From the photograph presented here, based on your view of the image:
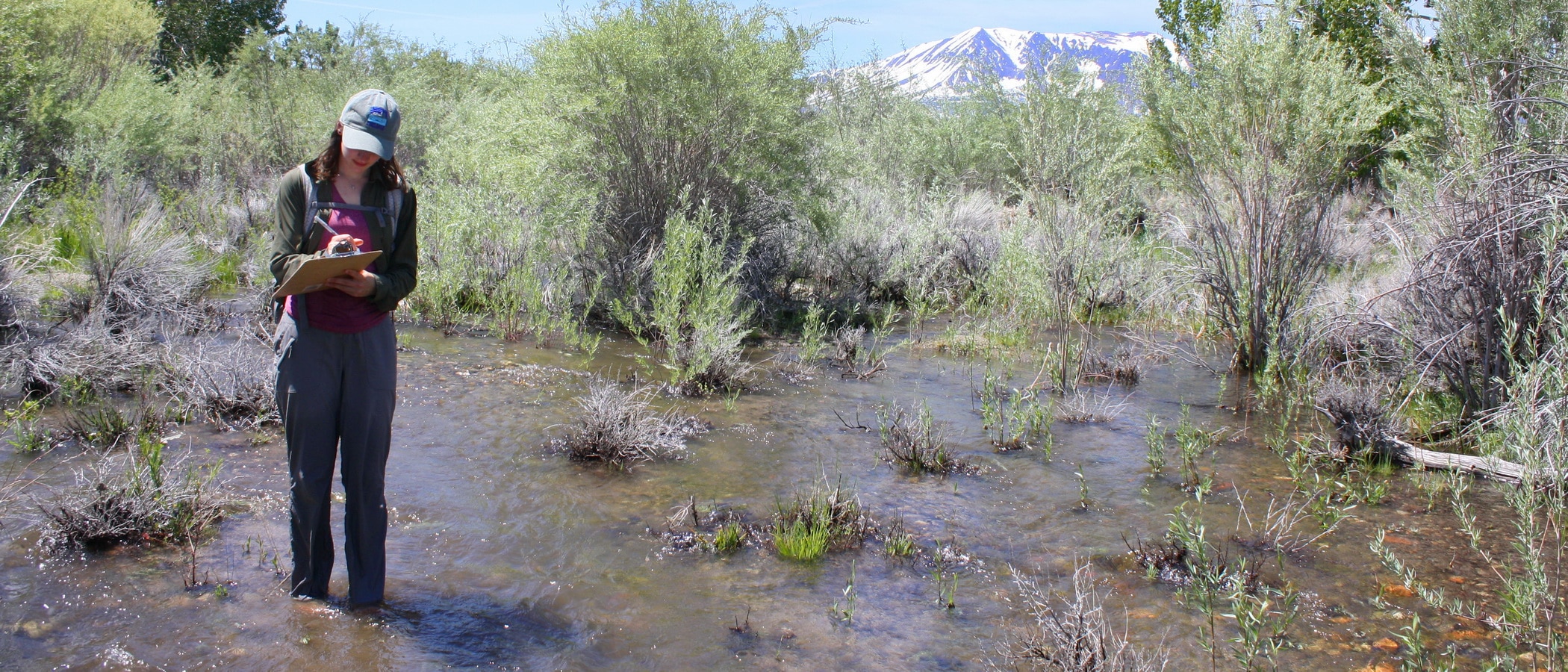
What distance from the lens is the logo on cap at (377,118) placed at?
3141 millimetres

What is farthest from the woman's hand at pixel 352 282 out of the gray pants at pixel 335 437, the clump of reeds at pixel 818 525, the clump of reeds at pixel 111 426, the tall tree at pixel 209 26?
the tall tree at pixel 209 26

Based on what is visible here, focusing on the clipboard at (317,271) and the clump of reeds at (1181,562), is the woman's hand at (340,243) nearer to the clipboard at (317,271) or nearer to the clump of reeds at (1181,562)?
the clipboard at (317,271)

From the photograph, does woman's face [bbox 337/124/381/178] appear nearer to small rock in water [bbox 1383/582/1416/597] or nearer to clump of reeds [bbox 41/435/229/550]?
clump of reeds [bbox 41/435/229/550]

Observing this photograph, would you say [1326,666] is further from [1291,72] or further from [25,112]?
[25,112]

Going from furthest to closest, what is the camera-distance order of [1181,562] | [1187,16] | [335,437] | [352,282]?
1. [1187,16]
2. [1181,562]
3. [335,437]
4. [352,282]

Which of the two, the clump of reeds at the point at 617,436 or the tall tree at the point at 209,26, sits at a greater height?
the tall tree at the point at 209,26

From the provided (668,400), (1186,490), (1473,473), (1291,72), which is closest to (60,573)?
(668,400)

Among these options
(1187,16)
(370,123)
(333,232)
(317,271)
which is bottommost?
(317,271)

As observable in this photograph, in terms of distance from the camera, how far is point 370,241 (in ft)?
11.0

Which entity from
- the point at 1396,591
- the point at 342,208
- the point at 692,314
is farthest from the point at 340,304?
the point at 692,314

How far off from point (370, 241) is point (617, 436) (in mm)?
2464

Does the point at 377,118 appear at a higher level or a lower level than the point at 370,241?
higher

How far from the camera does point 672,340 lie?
7.75 meters

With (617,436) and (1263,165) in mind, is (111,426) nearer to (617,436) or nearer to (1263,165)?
(617,436)
